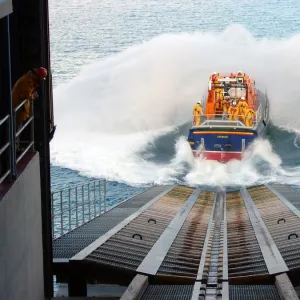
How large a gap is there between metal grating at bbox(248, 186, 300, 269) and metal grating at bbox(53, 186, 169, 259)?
8.42 ft

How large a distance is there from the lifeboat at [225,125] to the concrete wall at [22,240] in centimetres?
2167

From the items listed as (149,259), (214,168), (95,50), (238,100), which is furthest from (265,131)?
(95,50)

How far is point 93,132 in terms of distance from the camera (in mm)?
41406

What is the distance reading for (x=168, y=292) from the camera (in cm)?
880

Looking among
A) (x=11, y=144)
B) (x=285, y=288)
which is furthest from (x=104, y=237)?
(x=11, y=144)

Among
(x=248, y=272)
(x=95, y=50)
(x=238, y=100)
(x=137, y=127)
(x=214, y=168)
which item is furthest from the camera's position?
(x=95, y=50)

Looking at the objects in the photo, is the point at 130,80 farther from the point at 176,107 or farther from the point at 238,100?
the point at 238,100

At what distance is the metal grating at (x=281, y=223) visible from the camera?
10.4 metres

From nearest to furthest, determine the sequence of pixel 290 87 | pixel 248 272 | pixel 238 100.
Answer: pixel 248 272, pixel 238 100, pixel 290 87

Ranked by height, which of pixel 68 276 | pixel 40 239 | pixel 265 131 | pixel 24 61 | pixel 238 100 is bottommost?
pixel 265 131

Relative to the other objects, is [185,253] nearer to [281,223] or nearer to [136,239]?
[136,239]

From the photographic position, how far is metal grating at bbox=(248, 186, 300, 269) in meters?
10.4

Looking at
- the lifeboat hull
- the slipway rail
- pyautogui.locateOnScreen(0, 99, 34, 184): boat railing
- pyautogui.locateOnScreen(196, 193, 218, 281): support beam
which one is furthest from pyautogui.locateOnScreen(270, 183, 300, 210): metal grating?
pyautogui.locateOnScreen(0, 99, 34, 184): boat railing

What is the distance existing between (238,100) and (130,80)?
18562 mm
